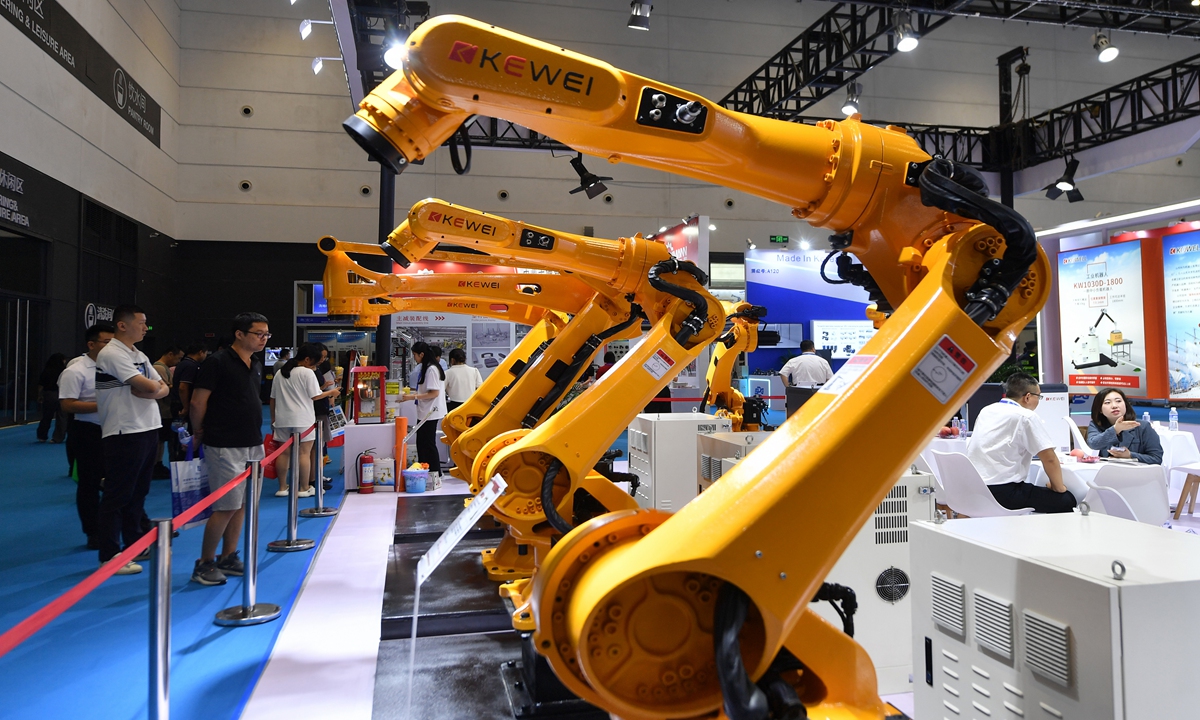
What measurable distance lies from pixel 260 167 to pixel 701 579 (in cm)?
1803

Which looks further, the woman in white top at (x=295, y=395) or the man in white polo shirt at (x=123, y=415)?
the woman in white top at (x=295, y=395)

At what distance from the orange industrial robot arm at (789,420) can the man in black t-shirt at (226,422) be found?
340 centimetres

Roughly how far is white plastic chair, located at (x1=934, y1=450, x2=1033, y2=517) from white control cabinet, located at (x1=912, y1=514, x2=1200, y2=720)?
2595mm

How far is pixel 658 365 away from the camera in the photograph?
3.61 meters

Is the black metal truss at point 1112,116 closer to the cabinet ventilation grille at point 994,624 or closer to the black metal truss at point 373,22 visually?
the black metal truss at point 373,22

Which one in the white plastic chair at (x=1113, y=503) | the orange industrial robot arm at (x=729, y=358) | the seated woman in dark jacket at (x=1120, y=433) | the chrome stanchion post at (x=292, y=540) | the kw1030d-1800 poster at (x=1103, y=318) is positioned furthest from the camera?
the kw1030d-1800 poster at (x=1103, y=318)

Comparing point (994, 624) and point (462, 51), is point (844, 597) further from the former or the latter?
point (462, 51)

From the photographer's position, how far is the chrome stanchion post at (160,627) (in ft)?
8.13

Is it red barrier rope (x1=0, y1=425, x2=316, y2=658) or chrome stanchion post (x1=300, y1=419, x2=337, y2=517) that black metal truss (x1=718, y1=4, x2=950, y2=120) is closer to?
chrome stanchion post (x1=300, y1=419, x2=337, y2=517)

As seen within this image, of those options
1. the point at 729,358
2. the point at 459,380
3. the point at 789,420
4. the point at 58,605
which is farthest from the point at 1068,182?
the point at 58,605

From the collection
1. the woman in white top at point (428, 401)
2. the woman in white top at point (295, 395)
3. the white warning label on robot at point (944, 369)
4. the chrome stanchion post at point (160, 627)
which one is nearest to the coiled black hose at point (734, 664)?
the white warning label on robot at point (944, 369)

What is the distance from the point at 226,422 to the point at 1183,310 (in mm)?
12179

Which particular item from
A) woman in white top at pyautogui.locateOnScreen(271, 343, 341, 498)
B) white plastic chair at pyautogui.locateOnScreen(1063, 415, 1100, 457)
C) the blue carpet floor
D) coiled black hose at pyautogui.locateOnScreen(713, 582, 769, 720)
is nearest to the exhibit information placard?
white plastic chair at pyautogui.locateOnScreen(1063, 415, 1100, 457)

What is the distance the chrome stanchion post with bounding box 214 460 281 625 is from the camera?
411 centimetres
